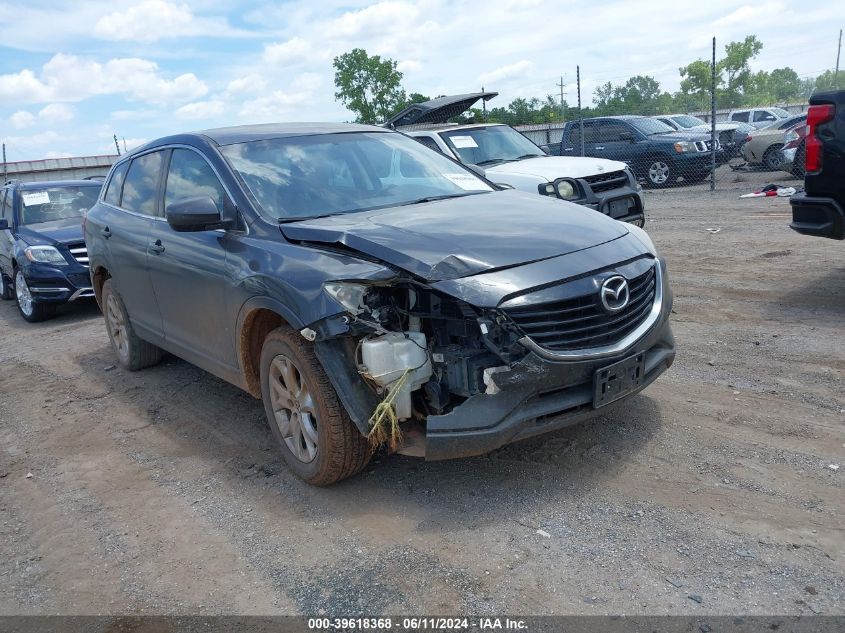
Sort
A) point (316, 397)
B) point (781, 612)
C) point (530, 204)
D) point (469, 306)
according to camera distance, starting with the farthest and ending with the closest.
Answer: point (530, 204) < point (316, 397) < point (469, 306) < point (781, 612)

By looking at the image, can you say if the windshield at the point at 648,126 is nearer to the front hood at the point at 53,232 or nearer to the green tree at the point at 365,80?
the front hood at the point at 53,232

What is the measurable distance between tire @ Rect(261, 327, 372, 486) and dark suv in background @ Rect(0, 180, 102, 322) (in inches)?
239

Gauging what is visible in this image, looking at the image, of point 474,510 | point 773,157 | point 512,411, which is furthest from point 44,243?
point 773,157

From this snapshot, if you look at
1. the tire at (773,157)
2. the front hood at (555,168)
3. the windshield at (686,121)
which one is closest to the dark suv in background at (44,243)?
the front hood at (555,168)

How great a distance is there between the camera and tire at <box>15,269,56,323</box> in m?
9.22

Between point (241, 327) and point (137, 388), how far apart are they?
7.78ft

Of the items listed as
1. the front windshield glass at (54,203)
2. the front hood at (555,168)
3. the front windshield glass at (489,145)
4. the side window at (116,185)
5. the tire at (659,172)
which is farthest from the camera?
the tire at (659,172)

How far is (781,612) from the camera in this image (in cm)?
260

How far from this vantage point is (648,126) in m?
17.5

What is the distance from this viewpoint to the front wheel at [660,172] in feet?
55.8

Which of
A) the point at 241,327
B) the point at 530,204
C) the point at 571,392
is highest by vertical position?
the point at 530,204

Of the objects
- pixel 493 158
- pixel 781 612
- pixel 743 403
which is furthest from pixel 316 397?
pixel 493 158

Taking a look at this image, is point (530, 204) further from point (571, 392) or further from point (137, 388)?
point (137, 388)

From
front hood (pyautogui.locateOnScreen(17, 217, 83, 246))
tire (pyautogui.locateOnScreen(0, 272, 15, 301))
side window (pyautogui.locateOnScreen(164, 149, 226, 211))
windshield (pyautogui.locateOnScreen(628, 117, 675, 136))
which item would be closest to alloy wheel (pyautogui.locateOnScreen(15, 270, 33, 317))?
front hood (pyautogui.locateOnScreen(17, 217, 83, 246))
